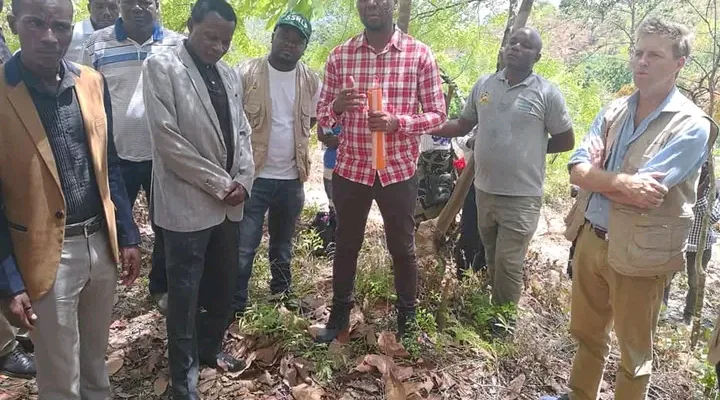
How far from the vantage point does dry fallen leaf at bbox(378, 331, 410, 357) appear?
3402 mm

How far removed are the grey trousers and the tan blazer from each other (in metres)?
0.08

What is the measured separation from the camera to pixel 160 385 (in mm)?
3039

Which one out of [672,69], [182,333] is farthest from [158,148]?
[672,69]

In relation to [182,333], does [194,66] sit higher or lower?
higher

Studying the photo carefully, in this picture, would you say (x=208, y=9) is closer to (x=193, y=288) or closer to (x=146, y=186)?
(x=193, y=288)

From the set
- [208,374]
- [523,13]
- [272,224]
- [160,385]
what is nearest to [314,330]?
[208,374]

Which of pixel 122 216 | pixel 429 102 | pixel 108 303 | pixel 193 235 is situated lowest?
pixel 108 303

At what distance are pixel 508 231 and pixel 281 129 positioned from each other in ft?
5.73

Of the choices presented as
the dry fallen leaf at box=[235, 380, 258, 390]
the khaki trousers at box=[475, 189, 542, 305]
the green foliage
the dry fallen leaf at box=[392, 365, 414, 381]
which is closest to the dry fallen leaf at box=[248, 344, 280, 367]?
the dry fallen leaf at box=[235, 380, 258, 390]

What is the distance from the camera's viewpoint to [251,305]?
3834 millimetres

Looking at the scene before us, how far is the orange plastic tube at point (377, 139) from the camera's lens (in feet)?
10.2

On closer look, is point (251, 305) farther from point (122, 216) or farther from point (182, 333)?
point (122, 216)

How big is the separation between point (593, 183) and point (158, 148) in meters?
2.16

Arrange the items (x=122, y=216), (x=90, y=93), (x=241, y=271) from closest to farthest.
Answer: (x=90, y=93) → (x=122, y=216) → (x=241, y=271)
